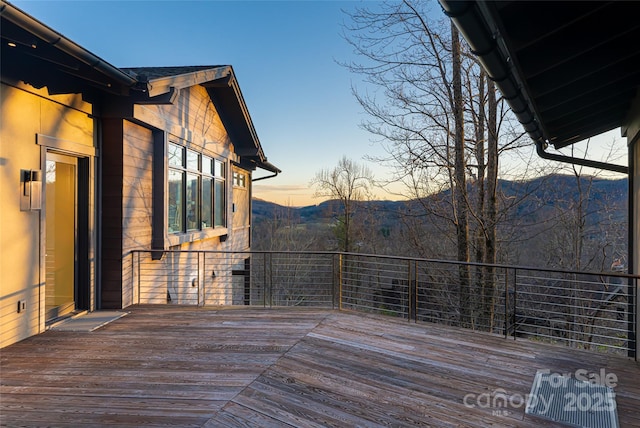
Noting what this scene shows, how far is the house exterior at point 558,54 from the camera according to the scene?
7.59 ft

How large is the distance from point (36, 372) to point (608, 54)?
509cm

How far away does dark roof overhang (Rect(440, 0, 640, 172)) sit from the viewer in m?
2.30

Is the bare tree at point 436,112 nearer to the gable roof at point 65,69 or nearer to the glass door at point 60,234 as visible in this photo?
the gable roof at point 65,69

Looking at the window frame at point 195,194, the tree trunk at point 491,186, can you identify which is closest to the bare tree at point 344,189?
the tree trunk at point 491,186

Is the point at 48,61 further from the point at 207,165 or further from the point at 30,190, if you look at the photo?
the point at 207,165

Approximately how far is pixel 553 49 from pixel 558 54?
0.23 ft

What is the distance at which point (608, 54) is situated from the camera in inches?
115

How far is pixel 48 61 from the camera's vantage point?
12.4 ft

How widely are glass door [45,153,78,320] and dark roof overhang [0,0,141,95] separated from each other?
2.77ft

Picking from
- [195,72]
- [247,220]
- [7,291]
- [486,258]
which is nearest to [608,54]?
[195,72]

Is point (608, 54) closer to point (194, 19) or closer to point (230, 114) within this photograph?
point (230, 114)

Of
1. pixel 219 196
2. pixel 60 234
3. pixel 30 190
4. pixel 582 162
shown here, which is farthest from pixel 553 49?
pixel 219 196

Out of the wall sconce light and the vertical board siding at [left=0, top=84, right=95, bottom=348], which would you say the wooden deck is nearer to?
the vertical board siding at [left=0, top=84, right=95, bottom=348]

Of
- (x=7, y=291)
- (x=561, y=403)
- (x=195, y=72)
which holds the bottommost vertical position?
(x=561, y=403)
